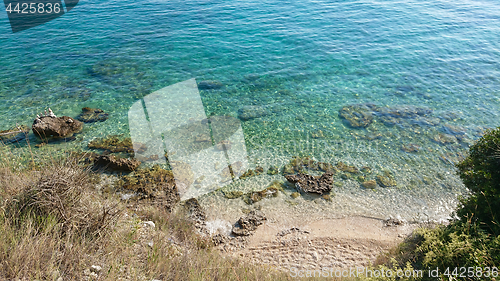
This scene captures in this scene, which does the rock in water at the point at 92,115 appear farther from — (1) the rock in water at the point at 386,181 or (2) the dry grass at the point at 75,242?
(1) the rock in water at the point at 386,181

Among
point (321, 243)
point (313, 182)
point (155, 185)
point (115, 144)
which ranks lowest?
point (321, 243)

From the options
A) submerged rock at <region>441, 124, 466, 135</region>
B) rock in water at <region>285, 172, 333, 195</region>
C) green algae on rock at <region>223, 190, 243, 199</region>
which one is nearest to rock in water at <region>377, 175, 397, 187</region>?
rock in water at <region>285, 172, 333, 195</region>

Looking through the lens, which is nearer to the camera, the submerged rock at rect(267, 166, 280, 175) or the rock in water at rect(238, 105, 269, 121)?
the submerged rock at rect(267, 166, 280, 175)

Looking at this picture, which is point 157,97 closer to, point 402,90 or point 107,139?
point 107,139

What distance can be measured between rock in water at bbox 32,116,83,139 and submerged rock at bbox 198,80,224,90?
19.9 feet

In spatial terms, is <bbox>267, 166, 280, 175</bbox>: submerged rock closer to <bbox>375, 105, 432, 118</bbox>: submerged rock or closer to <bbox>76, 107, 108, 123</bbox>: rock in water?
<bbox>375, 105, 432, 118</bbox>: submerged rock

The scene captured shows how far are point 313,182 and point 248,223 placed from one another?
2657 millimetres

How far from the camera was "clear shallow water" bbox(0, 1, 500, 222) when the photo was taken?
34.4ft

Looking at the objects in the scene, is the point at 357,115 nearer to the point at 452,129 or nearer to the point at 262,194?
the point at 452,129

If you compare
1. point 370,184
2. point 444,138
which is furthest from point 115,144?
point 444,138

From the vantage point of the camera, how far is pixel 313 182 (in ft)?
30.2

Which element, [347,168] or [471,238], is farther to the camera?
[347,168]

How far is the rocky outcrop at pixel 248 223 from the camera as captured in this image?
25.0 ft

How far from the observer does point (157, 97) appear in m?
13.9
